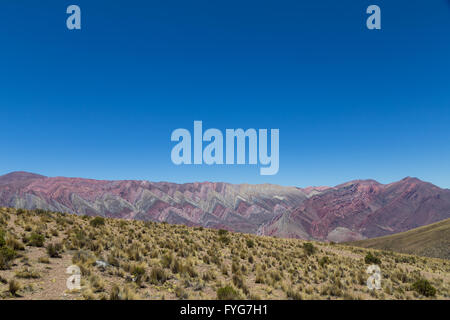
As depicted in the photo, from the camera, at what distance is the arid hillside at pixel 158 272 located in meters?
11.6

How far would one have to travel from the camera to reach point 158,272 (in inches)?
535

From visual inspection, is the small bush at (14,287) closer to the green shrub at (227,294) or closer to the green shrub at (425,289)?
the green shrub at (227,294)

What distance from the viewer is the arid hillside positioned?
11.6 meters

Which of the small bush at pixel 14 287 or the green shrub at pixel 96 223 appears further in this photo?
the green shrub at pixel 96 223

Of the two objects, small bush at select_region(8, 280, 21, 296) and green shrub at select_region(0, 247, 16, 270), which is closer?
small bush at select_region(8, 280, 21, 296)

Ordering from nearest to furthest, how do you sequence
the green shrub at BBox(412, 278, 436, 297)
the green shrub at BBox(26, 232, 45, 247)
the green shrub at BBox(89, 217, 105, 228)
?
the green shrub at BBox(412, 278, 436, 297)
the green shrub at BBox(26, 232, 45, 247)
the green shrub at BBox(89, 217, 105, 228)

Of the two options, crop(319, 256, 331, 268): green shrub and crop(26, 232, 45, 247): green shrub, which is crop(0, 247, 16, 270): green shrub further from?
crop(319, 256, 331, 268): green shrub

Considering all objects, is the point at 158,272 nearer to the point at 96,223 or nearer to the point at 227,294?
the point at 227,294

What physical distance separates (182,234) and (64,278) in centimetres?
1499

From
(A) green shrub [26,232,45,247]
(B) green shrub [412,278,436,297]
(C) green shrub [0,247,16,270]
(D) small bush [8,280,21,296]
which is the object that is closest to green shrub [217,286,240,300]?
(D) small bush [8,280,21,296]

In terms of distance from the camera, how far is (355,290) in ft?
48.4

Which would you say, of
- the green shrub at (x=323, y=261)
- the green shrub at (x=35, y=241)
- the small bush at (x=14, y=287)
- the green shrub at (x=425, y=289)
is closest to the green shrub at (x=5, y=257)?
the green shrub at (x=35, y=241)
